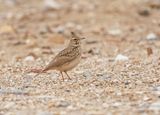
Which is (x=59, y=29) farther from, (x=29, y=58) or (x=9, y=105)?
(x=9, y=105)

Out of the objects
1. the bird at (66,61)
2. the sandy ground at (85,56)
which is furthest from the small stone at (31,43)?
the bird at (66,61)

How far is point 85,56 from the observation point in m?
14.2

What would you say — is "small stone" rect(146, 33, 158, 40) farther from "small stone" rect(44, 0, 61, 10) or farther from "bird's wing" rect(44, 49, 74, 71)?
"bird's wing" rect(44, 49, 74, 71)

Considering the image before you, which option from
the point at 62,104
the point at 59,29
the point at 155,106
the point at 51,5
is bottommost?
the point at 155,106

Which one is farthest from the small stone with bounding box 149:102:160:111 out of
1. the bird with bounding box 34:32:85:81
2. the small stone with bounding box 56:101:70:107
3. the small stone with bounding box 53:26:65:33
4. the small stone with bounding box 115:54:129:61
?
the small stone with bounding box 53:26:65:33

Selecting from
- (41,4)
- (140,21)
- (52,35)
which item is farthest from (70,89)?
(41,4)

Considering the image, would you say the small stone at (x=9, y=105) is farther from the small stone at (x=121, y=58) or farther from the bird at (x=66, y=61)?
the small stone at (x=121, y=58)

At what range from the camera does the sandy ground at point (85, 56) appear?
30.8 ft

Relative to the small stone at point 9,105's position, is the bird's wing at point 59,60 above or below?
above

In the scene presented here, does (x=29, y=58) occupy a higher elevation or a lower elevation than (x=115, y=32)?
lower

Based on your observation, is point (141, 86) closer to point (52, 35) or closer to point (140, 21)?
point (52, 35)

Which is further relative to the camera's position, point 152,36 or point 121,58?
point 152,36

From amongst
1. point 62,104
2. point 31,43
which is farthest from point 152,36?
point 62,104

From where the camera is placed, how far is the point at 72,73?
12.1m
